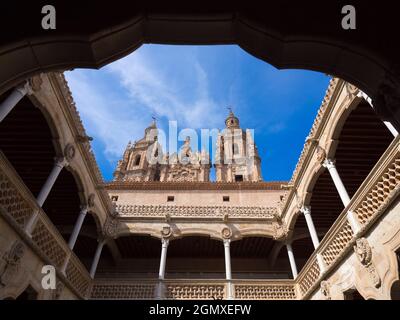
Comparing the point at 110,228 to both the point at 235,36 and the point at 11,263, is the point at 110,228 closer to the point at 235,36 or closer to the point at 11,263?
the point at 11,263

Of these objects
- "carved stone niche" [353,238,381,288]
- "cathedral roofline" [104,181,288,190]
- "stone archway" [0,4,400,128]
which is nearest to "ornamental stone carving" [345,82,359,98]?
"carved stone niche" [353,238,381,288]

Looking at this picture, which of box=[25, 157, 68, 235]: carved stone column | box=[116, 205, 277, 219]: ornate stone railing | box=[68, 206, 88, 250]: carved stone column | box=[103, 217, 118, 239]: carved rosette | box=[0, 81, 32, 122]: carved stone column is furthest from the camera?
box=[116, 205, 277, 219]: ornate stone railing

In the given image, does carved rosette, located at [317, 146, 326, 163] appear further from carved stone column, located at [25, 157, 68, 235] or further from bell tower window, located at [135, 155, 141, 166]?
bell tower window, located at [135, 155, 141, 166]

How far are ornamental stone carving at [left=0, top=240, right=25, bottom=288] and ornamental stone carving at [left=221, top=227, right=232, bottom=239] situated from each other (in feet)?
28.4

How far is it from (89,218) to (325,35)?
45.9 feet

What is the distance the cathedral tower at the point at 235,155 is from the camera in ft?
113

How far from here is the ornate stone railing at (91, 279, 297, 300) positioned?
39.8 ft

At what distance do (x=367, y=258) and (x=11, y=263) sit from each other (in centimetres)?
874

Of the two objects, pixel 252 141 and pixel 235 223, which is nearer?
pixel 235 223
